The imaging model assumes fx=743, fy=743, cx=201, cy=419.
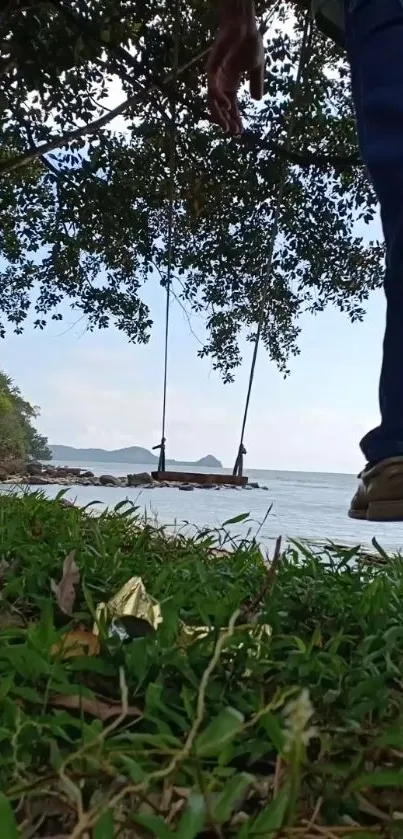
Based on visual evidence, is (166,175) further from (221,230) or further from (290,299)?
(290,299)

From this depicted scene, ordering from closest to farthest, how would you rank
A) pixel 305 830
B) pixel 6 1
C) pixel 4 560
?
1. pixel 305 830
2. pixel 4 560
3. pixel 6 1

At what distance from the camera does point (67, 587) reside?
1021 mm

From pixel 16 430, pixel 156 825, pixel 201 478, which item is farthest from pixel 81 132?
pixel 16 430

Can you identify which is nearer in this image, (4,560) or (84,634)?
(84,634)

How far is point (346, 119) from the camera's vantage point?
4.38 m

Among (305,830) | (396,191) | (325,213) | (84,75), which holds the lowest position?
(305,830)

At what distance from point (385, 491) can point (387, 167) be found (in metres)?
0.42

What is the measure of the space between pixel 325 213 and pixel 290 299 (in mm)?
711

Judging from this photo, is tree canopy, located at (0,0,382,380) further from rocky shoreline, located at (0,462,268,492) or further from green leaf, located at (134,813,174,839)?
green leaf, located at (134,813,174,839)

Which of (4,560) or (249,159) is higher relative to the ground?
(249,159)

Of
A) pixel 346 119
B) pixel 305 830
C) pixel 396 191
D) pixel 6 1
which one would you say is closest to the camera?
pixel 305 830

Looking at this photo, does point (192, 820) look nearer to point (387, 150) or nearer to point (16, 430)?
point (387, 150)

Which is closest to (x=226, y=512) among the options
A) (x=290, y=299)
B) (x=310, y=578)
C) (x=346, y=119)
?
(x=290, y=299)

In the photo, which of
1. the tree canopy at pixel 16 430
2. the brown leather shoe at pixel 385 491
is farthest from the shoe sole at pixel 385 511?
the tree canopy at pixel 16 430
